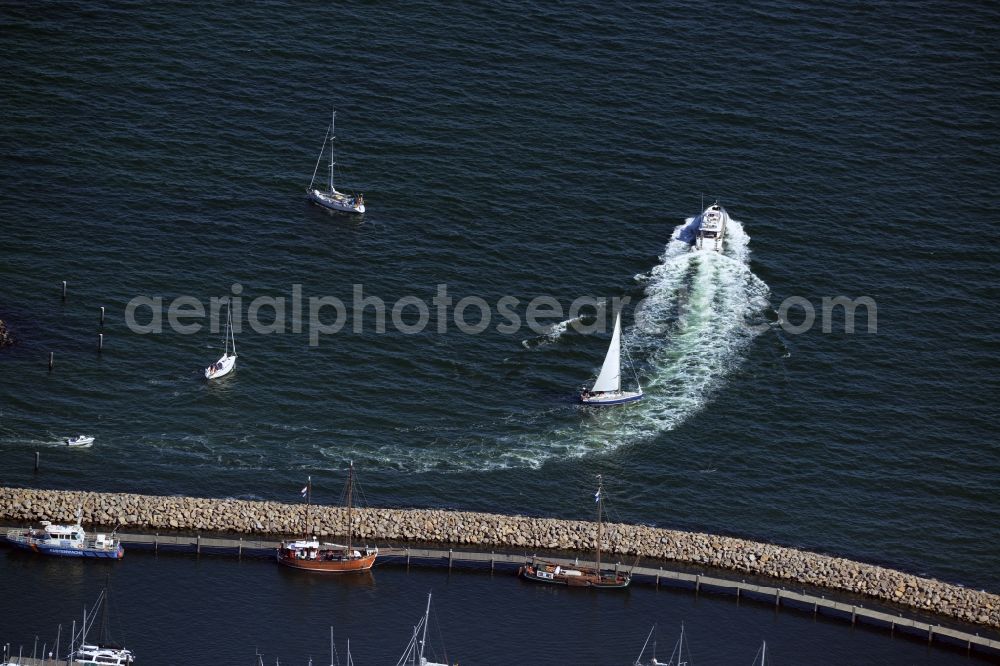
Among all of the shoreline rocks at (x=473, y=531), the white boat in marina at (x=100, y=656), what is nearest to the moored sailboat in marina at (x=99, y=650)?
the white boat in marina at (x=100, y=656)

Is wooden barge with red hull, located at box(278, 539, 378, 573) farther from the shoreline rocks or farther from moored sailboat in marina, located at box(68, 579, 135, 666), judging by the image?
moored sailboat in marina, located at box(68, 579, 135, 666)

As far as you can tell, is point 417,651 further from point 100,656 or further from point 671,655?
point 100,656

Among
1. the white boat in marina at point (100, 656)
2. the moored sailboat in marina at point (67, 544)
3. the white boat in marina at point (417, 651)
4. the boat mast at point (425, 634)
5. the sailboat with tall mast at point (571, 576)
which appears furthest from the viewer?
the sailboat with tall mast at point (571, 576)

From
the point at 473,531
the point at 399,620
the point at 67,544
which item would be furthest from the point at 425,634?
the point at 67,544

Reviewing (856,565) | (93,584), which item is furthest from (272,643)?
(856,565)

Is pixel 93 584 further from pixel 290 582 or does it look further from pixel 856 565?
pixel 856 565

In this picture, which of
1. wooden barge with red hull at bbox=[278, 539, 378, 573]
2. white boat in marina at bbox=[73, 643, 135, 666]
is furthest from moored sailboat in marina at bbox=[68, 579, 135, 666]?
wooden barge with red hull at bbox=[278, 539, 378, 573]

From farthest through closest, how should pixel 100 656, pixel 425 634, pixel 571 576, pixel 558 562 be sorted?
1. pixel 558 562
2. pixel 571 576
3. pixel 425 634
4. pixel 100 656

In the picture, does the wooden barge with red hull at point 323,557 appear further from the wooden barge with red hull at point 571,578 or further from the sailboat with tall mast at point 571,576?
the wooden barge with red hull at point 571,578
